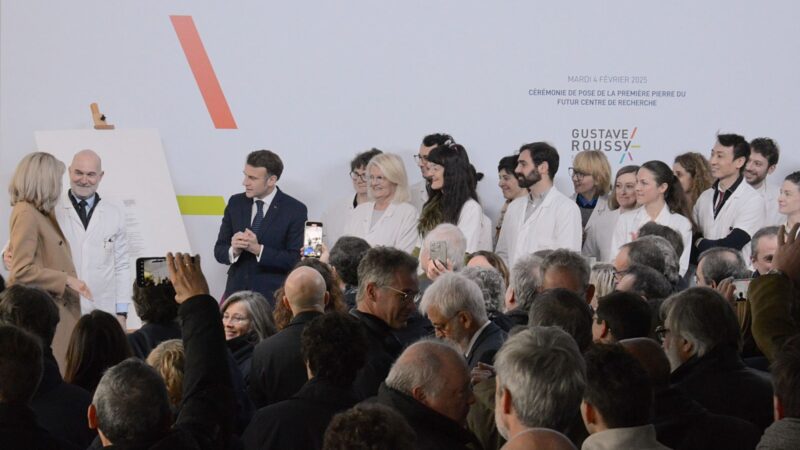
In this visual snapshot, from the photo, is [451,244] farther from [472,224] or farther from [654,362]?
[654,362]

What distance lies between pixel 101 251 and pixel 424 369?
18.3 feet

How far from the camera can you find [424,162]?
9.52m

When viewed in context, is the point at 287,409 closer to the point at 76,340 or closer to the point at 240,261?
the point at 76,340

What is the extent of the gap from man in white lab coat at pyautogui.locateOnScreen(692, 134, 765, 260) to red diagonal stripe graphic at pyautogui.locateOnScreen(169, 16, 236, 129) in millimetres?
3814

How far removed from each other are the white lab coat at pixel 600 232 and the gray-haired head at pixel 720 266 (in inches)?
123

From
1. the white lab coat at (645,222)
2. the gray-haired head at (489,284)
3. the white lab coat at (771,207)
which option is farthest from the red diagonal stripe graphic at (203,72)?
the gray-haired head at (489,284)

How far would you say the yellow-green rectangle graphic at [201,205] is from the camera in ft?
34.8

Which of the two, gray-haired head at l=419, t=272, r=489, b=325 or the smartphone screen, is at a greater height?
the smartphone screen

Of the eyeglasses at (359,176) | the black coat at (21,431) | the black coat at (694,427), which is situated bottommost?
the black coat at (694,427)

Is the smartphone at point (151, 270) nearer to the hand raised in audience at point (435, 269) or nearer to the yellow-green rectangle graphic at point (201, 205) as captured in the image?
the hand raised in audience at point (435, 269)

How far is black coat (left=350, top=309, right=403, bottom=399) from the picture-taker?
4703mm

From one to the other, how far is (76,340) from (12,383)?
1220mm

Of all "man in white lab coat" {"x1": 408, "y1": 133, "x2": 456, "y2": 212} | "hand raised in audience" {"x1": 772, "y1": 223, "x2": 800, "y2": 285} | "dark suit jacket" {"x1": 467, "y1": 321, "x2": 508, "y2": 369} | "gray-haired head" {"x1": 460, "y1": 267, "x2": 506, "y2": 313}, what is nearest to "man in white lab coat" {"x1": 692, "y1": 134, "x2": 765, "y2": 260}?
"man in white lab coat" {"x1": 408, "y1": 133, "x2": 456, "y2": 212}

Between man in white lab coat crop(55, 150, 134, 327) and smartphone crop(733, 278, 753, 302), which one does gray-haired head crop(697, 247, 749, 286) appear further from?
man in white lab coat crop(55, 150, 134, 327)
